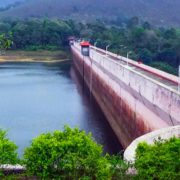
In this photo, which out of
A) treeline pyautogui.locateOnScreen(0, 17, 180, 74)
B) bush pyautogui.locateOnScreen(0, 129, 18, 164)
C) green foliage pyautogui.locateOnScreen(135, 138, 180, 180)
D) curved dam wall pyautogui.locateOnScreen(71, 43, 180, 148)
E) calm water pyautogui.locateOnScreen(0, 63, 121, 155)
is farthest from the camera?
treeline pyautogui.locateOnScreen(0, 17, 180, 74)

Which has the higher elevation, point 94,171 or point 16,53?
point 94,171

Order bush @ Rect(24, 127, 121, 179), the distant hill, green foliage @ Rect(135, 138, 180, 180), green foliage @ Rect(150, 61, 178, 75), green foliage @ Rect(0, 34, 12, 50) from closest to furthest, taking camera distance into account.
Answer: green foliage @ Rect(135, 138, 180, 180) < bush @ Rect(24, 127, 121, 179) < green foliage @ Rect(0, 34, 12, 50) < green foliage @ Rect(150, 61, 178, 75) < the distant hill

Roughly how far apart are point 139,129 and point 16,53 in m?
65.4

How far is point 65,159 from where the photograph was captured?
9.05 m

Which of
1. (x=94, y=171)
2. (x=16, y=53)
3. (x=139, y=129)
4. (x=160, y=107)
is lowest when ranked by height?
(x=16, y=53)

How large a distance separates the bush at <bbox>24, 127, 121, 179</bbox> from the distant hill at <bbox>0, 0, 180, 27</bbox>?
164m

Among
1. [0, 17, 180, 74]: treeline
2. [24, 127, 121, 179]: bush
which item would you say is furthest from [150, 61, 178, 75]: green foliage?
[24, 127, 121, 179]: bush

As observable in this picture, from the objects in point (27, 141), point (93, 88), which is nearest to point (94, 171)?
point (27, 141)

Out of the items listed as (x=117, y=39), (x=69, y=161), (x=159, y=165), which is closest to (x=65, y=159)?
(x=69, y=161)

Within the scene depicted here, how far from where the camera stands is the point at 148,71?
30062mm

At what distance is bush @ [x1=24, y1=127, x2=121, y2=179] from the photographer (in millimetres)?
8969

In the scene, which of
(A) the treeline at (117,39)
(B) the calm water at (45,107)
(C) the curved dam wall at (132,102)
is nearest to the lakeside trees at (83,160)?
(B) the calm water at (45,107)

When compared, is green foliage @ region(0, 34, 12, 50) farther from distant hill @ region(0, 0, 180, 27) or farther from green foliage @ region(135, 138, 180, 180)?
distant hill @ region(0, 0, 180, 27)

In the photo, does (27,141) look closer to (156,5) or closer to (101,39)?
(101,39)
